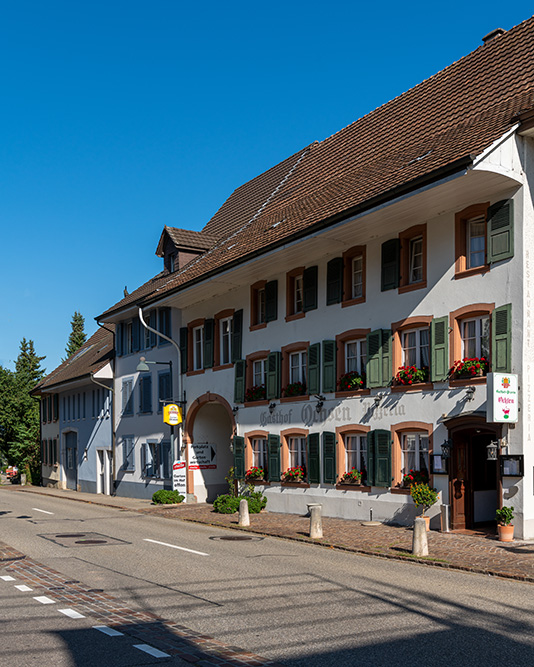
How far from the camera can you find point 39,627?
8.60 m

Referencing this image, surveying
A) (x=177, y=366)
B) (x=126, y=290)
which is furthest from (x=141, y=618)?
(x=126, y=290)

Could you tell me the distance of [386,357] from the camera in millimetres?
20750

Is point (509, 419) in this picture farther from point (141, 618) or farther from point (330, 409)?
point (141, 618)

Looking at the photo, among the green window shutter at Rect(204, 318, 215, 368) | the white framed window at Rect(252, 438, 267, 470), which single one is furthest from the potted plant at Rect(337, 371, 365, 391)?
the green window shutter at Rect(204, 318, 215, 368)

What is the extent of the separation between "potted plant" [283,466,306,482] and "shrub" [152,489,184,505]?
6.68 m

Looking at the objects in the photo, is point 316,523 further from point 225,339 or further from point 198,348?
point 198,348

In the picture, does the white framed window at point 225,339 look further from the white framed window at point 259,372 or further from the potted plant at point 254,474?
the potted plant at point 254,474

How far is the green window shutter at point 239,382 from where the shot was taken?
1069 inches

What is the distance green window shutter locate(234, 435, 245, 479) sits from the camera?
2703 cm

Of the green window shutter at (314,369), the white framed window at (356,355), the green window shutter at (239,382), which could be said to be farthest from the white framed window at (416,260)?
the green window shutter at (239,382)

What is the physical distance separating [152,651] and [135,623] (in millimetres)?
1379

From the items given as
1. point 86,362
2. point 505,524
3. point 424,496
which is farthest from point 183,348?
point 505,524

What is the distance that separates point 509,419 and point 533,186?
17.1 ft

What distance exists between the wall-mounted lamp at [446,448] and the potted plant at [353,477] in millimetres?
3487
